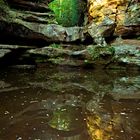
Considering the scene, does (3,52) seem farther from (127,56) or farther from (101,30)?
(127,56)

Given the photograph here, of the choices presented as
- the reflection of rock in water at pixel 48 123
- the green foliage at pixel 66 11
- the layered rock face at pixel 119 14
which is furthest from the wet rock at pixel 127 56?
the reflection of rock in water at pixel 48 123

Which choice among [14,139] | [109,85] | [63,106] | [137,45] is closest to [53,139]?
[14,139]

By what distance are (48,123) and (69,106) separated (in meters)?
1.37

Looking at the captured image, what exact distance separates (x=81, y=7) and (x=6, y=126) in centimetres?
1380

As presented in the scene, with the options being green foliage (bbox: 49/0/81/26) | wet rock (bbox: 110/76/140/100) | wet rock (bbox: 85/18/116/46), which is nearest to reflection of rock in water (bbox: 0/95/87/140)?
wet rock (bbox: 110/76/140/100)

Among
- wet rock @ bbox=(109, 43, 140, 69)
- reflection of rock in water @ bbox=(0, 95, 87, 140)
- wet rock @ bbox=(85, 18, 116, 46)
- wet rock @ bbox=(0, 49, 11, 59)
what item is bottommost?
wet rock @ bbox=(109, 43, 140, 69)

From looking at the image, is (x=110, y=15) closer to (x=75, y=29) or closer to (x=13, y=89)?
(x=75, y=29)

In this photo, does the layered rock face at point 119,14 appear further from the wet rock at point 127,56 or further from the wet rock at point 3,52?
the wet rock at point 3,52

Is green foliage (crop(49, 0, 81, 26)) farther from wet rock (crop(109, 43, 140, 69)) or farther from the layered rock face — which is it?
wet rock (crop(109, 43, 140, 69))

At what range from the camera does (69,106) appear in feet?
A: 23.9

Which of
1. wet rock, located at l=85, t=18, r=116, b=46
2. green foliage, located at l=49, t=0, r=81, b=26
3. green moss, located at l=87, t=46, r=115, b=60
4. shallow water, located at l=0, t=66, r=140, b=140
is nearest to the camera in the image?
shallow water, located at l=0, t=66, r=140, b=140

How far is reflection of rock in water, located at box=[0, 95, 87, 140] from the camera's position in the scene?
5.32 meters

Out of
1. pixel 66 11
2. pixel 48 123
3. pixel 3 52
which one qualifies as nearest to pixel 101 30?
pixel 66 11

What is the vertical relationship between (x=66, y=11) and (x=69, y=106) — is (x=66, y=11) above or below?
above
